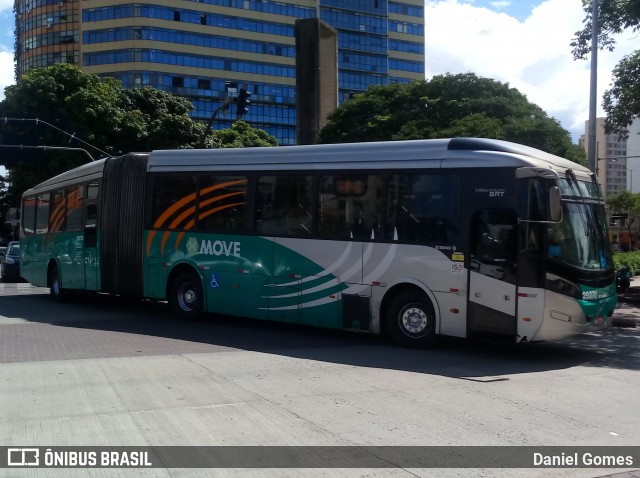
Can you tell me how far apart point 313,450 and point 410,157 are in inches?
264

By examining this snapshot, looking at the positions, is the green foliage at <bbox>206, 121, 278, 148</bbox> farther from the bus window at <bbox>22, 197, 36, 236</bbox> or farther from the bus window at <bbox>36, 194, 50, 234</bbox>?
the bus window at <bbox>36, 194, 50, 234</bbox>

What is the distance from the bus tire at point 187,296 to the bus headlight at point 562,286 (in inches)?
286

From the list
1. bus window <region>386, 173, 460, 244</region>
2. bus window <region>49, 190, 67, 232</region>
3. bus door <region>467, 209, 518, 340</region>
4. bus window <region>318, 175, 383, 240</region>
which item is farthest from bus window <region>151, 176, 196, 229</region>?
bus door <region>467, 209, 518, 340</region>

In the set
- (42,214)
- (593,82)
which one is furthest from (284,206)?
(593,82)

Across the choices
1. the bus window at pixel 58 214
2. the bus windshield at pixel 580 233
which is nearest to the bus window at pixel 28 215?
the bus window at pixel 58 214

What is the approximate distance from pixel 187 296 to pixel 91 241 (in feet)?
12.2

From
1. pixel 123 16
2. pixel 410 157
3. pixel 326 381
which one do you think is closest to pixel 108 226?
pixel 410 157

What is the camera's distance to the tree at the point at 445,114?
102 ft

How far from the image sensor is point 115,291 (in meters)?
17.2

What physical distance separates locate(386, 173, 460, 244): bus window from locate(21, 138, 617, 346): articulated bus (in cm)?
2

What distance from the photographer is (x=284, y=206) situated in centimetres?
1373

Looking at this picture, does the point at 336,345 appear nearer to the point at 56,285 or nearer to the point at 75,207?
the point at 75,207

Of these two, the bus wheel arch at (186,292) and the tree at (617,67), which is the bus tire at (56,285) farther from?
the tree at (617,67)

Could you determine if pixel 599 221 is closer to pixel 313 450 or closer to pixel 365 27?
pixel 313 450
